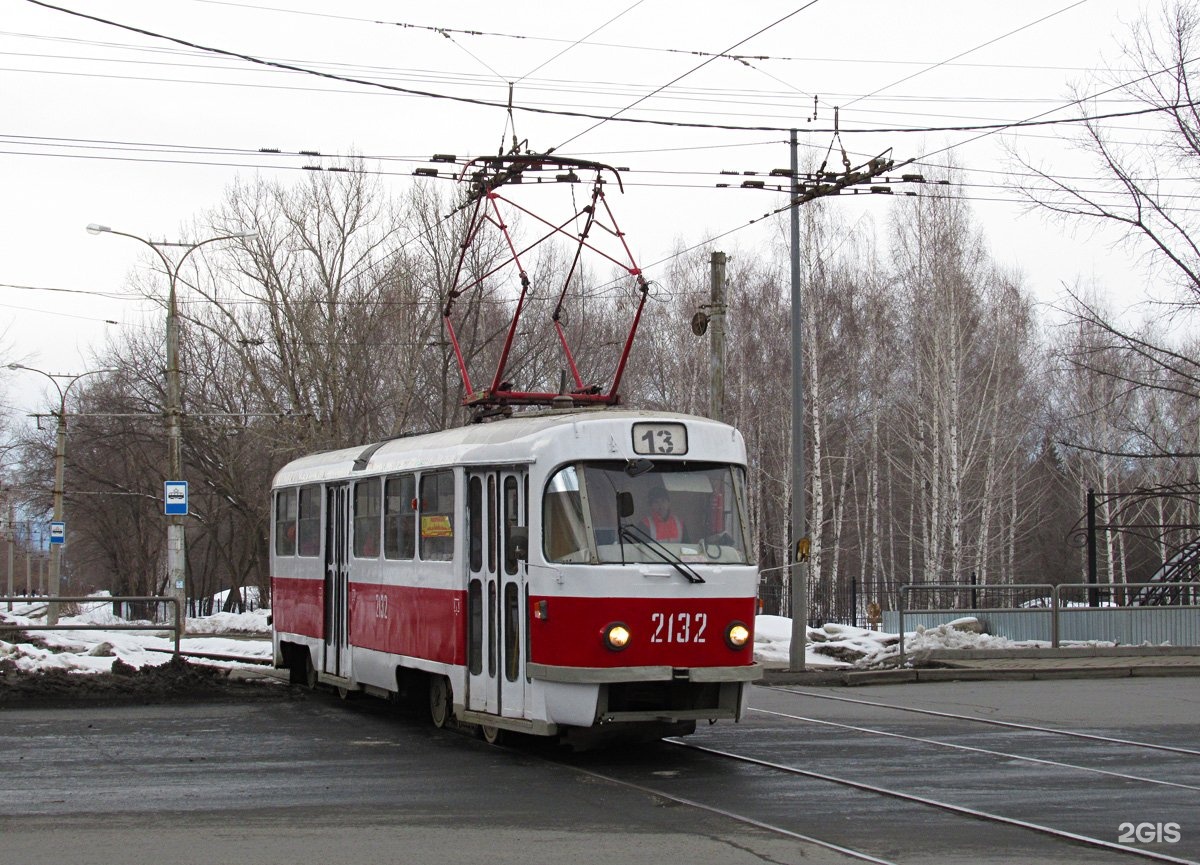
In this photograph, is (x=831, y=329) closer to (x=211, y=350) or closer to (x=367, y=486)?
(x=211, y=350)

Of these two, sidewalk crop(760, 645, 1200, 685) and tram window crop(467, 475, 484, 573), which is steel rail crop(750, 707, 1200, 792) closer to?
sidewalk crop(760, 645, 1200, 685)

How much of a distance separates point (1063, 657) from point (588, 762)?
1269 cm

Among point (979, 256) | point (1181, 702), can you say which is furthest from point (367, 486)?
point (979, 256)

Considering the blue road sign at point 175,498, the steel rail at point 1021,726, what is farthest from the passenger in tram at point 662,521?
the blue road sign at point 175,498

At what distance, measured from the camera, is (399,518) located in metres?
14.8

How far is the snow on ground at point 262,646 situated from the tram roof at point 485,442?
6.06 metres

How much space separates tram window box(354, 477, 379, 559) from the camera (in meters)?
15.6

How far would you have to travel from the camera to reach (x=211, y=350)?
154ft

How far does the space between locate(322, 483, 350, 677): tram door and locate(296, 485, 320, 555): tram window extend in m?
0.43

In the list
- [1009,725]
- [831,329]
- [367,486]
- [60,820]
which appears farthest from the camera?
[831,329]

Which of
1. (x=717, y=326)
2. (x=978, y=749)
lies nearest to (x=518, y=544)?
(x=978, y=749)

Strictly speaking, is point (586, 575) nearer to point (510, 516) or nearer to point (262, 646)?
point (510, 516)

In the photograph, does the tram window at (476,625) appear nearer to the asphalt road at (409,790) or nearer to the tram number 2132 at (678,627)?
the asphalt road at (409,790)

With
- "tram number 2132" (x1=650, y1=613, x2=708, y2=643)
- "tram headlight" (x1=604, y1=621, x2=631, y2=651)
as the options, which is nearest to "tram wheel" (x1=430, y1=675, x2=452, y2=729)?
"tram headlight" (x1=604, y1=621, x2=631, y2=651)
